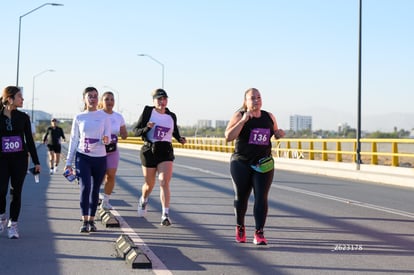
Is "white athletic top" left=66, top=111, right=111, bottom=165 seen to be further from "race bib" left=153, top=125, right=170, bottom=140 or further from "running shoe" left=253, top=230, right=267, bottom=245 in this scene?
"running shoe" left=253, top=230, right=267, bottom=245

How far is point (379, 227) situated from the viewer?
969 centimetres

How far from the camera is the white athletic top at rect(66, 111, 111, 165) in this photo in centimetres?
882

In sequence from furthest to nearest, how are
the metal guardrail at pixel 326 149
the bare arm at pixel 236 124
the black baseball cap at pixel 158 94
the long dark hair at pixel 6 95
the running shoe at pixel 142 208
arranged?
the metal guardrail at pixel 326 149, the running shoe at pixel 142 208, the black baseball cap at pixel 158 94, the long dark hair at pixel 6 95, the bare arm at pixel 236 124

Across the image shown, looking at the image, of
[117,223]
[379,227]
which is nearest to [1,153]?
[117,223]

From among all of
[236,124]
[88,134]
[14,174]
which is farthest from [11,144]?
[236,124]

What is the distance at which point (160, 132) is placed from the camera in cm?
952

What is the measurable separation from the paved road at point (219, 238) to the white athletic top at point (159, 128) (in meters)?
1.23

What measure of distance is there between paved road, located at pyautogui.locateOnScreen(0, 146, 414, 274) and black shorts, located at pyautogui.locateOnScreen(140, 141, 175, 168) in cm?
88

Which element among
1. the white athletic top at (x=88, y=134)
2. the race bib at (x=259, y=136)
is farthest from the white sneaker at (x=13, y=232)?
the race bib at (x=259, y=136)

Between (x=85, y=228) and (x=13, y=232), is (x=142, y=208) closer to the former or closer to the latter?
(x=85, y=228)

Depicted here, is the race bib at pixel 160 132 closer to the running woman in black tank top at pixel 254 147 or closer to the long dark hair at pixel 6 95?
the running woman in black tank top at pixel 254 147

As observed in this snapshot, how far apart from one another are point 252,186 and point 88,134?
2260mm

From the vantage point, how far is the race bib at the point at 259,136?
791 centimetres

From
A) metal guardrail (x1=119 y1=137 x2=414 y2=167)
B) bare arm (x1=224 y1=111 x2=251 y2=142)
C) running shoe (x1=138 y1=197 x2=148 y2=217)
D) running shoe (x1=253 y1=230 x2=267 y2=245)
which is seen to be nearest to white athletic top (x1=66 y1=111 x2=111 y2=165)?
running shoe (x1=138 y1=197 x2=148 y2=217)
